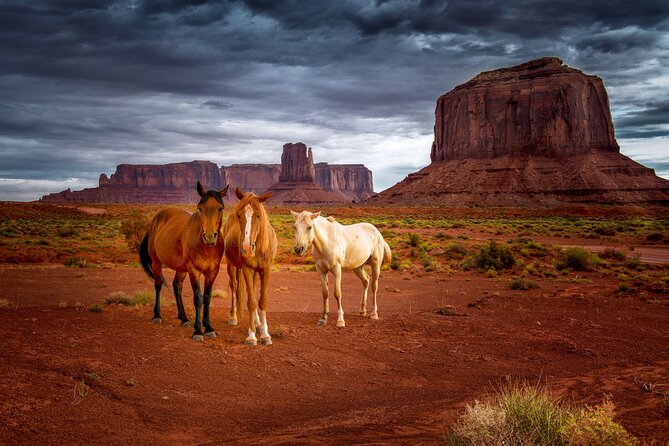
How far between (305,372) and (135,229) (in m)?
25.0

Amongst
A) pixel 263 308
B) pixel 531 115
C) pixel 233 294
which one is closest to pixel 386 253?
pixel 233 294

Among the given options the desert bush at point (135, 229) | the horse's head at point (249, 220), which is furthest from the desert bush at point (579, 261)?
the desert bush at point (135, 229)

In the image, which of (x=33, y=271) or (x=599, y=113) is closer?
(x=33, y=271)

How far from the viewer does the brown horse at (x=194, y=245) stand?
815 cm

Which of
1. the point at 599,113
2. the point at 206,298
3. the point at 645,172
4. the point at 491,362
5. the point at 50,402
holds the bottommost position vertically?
the point at 491,362

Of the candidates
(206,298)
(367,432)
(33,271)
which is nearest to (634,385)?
(367,432)

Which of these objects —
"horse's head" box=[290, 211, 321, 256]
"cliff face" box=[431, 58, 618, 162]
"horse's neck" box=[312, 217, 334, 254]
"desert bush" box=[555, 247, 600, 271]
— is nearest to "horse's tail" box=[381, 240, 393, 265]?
"horse's neck" box=[312, 217, 334, 254]

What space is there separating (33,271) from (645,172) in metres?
129

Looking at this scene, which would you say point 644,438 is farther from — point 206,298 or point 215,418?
point 206,298

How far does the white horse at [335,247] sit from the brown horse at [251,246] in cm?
102

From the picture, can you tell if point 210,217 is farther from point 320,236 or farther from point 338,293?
point 338,293

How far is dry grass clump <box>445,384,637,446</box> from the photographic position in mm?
3941

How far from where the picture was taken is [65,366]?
250 inches

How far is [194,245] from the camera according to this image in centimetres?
851
